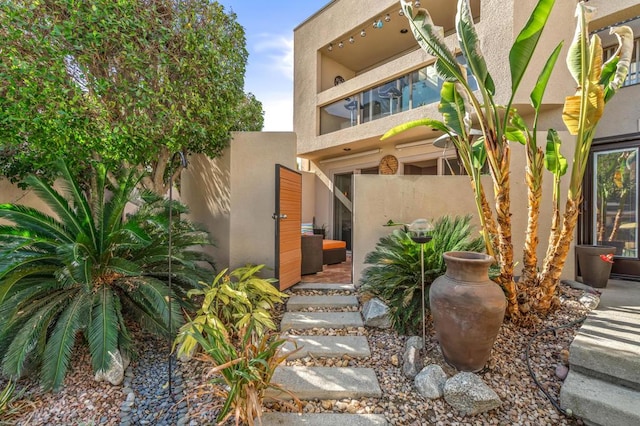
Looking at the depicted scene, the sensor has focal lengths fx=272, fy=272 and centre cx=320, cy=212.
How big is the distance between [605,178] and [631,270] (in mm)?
1948

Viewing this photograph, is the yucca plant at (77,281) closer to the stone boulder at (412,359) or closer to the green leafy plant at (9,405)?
the green leafy plant at (9,405)

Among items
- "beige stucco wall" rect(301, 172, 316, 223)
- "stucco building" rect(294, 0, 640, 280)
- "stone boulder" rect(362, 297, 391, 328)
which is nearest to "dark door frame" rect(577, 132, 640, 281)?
"stucco building" rect(294, 0, 640, 280)

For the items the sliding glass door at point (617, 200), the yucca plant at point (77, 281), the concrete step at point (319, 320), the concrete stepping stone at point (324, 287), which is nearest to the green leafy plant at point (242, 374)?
the yucca plant at point (77, 281)

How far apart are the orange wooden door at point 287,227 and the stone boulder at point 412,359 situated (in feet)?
8.04

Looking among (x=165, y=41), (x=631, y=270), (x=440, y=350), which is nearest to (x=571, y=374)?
(x=440, y=350)

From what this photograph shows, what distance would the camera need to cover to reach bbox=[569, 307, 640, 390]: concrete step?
8.36ft

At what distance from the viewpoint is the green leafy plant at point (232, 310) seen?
124 inches

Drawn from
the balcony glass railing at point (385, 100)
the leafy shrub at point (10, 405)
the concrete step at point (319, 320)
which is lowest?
the leafy shrub at point (10, 405)

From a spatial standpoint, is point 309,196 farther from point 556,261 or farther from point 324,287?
point 556,261

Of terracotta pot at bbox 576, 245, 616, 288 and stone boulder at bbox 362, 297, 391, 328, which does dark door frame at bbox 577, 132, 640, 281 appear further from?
stone boulder at bbox 362, 297, 391, 328

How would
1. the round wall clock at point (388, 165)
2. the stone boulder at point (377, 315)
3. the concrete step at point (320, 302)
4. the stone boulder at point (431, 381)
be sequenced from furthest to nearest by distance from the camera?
1. the round wall clock at point (388, 165)
2. the concrete step at point (320, 302)
3. the stone boulder at point (377, 315)
4. the stone boulder at point (431, 381)

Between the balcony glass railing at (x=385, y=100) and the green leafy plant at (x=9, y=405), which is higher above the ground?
the balcony glass railing at (x=385, y=100)

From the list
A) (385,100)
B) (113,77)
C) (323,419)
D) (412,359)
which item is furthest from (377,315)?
(385,100)

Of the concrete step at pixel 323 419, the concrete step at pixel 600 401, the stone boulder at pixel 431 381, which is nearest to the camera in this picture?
the concrete step at pixel 600 401
